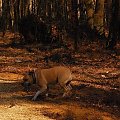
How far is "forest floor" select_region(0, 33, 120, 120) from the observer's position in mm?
10961

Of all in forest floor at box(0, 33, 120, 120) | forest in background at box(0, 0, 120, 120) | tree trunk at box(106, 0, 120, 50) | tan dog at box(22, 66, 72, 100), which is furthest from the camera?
tree trunk at box(106, 0, 120, 50)

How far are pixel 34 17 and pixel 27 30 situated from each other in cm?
92

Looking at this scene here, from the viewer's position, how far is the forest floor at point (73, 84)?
11.0m

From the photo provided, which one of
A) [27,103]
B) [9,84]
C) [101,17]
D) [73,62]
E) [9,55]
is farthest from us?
[101,17]

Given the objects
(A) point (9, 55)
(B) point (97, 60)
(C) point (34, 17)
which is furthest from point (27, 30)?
(B) point (97, 60)

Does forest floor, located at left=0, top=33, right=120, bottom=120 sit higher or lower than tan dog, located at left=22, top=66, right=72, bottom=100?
lower

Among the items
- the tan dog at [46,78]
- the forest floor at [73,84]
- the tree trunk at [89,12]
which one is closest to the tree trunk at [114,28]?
the forest floor at [73,84]

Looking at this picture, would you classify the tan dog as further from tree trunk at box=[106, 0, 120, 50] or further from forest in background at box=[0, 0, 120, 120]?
tree trunk at box=[106, 0, 120, 50]

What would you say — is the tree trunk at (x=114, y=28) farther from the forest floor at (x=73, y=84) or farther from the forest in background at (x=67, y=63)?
the forest floor at (x=73, y=84)

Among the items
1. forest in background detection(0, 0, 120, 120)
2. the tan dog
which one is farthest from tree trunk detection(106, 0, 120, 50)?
the tan dog

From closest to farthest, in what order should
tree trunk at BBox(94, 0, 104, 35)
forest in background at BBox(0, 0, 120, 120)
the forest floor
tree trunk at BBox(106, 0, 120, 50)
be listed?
the forest floor
forest in background at BBox(0, 0, 120, 120)
tree trunk at BBox(106, 0, 120, 50)
tree trunk at BBox(94, 0, 104, 35)

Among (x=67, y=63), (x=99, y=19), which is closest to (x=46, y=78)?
(x=67, y=63)

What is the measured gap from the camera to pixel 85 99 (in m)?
12.3

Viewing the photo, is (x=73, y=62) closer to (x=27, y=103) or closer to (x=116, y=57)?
(x=116, y=57)
